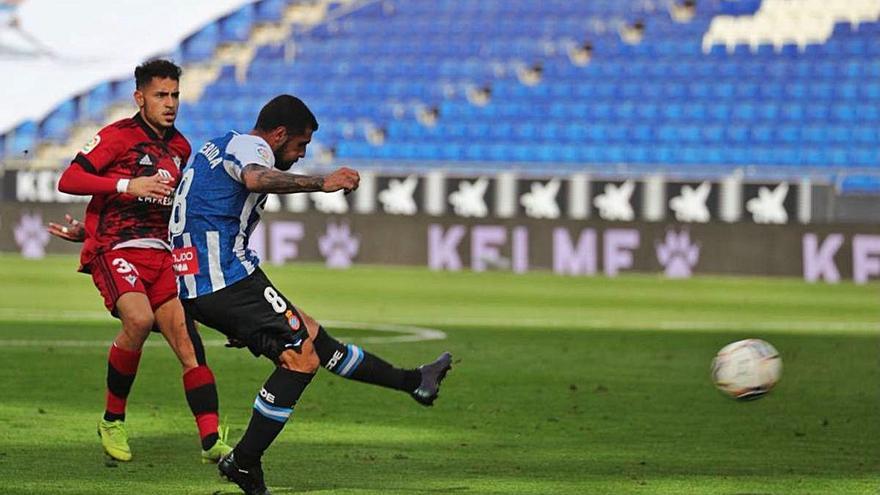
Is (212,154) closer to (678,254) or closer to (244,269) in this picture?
(244,269)

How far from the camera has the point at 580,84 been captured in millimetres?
38625

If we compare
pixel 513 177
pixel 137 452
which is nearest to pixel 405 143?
pixel 513 177

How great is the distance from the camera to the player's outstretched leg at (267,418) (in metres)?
7.28

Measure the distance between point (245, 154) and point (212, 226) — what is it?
0.39 meters

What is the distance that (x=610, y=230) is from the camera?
96.8 feet

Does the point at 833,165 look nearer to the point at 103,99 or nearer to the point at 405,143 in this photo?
the point at 405,143

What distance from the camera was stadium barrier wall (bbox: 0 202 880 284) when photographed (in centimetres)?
2848

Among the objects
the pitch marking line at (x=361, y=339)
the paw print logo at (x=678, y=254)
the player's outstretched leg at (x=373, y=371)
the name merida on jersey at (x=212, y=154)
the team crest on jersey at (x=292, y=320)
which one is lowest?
the paw print logo at (x=678, y=254)

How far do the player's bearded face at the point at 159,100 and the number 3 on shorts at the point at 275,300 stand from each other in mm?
1460

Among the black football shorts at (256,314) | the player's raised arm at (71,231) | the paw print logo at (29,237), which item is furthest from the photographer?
the paw print logo at (29,237)

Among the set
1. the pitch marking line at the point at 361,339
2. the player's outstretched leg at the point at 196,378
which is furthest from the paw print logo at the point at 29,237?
the player's outstretched leg at the point at 196,378

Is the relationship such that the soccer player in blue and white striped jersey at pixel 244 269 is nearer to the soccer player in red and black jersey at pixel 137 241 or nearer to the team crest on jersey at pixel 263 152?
the team crest on jersey at pixel 263 152

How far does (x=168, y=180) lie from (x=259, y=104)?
108 ft

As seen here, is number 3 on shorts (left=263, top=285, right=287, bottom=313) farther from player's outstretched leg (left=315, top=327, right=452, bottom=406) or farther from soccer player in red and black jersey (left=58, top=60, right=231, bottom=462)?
soccer player in red and black jersey (left=58, top=60, right=231, bottom=462)
